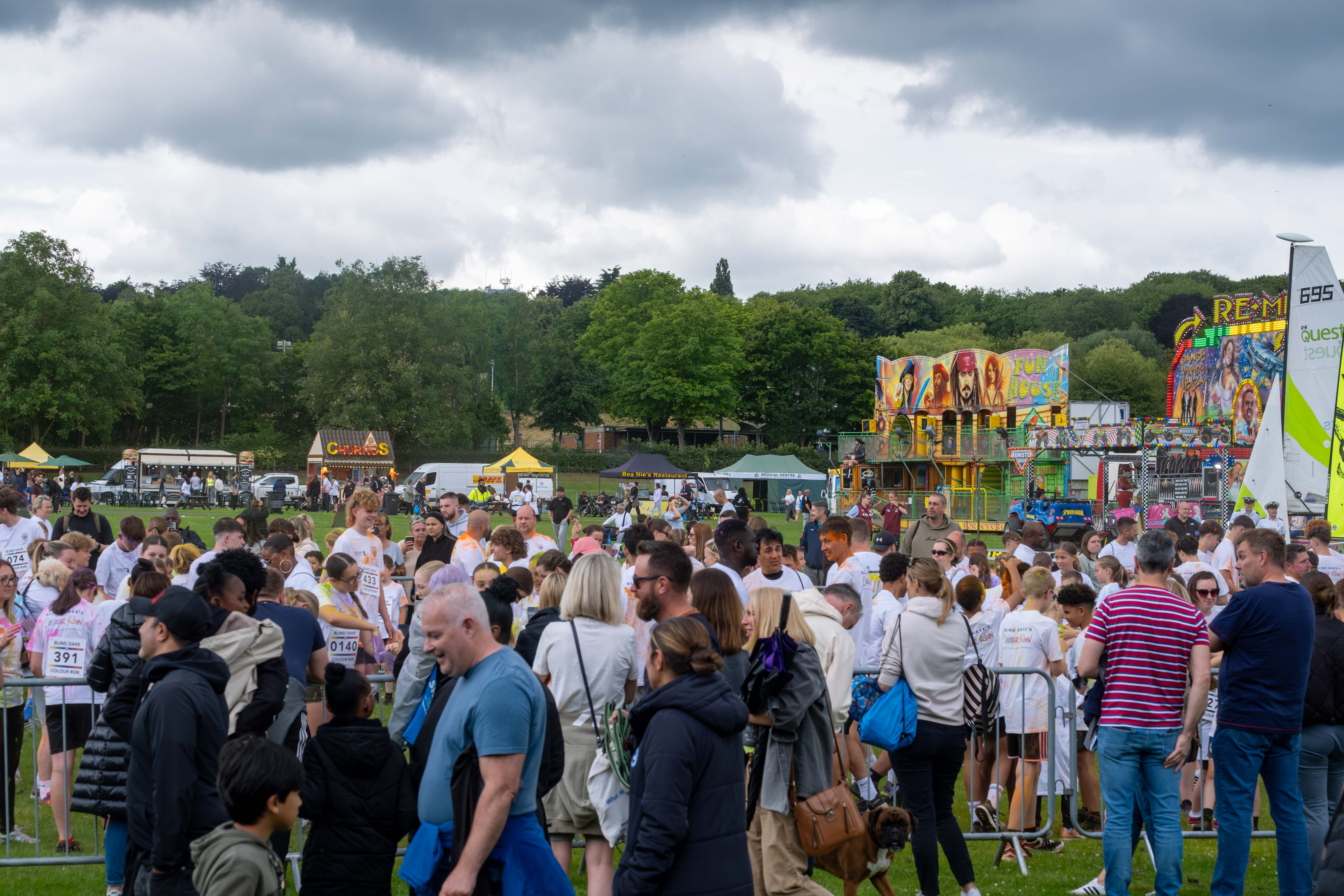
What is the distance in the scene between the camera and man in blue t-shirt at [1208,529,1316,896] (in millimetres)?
4961

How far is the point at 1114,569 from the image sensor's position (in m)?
7.39

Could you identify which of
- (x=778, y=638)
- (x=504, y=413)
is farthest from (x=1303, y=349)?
(x=504, y=413)

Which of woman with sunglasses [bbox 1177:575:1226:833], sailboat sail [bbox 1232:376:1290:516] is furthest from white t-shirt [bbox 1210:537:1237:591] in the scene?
sailboat sail [bbox 1232:376:1290:516]

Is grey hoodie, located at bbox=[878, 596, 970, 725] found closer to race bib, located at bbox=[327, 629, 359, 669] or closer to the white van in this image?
race bib, located at bbox=[327, 629, 359, 669]

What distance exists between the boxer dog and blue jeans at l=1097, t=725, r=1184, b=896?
1.08 m

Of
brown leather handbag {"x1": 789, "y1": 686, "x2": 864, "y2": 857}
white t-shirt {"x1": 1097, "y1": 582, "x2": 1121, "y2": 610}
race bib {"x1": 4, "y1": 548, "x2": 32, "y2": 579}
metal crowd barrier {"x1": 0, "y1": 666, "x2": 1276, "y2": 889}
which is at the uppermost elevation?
→ white t-shirt {"x1": 1097, "y1": 582, "x2": 1121, "y2": 610}

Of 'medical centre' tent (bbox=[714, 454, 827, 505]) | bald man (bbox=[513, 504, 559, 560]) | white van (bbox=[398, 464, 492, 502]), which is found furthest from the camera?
white van (bbox=[398, 464, 492, 502])

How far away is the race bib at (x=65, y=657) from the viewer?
6.22 meters

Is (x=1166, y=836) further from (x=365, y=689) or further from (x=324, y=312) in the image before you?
(x=324, y=312)

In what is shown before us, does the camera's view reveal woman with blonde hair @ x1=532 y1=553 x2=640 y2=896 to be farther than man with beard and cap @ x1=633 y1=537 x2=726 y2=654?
Yes

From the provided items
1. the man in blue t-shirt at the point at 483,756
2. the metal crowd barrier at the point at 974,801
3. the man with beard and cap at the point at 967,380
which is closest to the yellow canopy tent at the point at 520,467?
the man with beard and cap at the point at 967,380

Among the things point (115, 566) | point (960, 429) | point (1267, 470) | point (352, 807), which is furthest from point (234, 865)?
point (960, 429)

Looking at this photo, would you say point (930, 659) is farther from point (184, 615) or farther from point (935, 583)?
point (184, 615)

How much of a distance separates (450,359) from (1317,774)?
6093 cm
